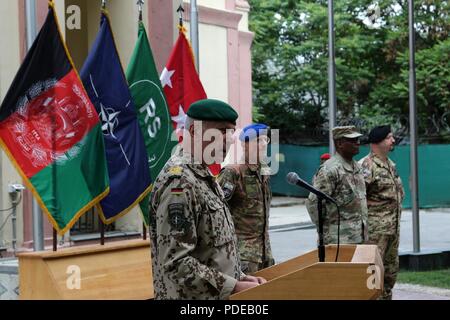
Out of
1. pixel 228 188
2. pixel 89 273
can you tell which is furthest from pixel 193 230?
pixel 89 273

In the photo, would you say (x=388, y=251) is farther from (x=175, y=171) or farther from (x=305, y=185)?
(x=175, y=171)

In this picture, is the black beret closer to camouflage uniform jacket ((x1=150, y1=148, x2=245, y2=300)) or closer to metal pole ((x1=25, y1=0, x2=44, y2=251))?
metal pole ((x1=25, y1=0, x2=44, y2=251))

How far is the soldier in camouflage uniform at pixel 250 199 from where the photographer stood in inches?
251

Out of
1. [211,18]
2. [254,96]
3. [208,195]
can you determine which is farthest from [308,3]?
[208,195]

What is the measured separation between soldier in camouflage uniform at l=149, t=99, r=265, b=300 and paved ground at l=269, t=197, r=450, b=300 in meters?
5.90

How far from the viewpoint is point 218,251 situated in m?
3.84

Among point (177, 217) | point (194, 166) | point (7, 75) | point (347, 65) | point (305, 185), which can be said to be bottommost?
point (177, 217)

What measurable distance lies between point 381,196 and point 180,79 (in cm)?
245

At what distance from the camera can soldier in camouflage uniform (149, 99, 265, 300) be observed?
367 centimetres

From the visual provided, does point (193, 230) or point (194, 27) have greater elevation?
point (194, 27)

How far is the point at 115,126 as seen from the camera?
7691 millimetres

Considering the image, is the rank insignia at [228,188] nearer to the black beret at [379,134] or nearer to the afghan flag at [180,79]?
the black beret at [379,134]

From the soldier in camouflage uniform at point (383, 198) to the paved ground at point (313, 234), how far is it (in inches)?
70.2

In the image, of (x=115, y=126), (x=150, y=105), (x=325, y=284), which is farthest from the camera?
(x=150, y=105)
